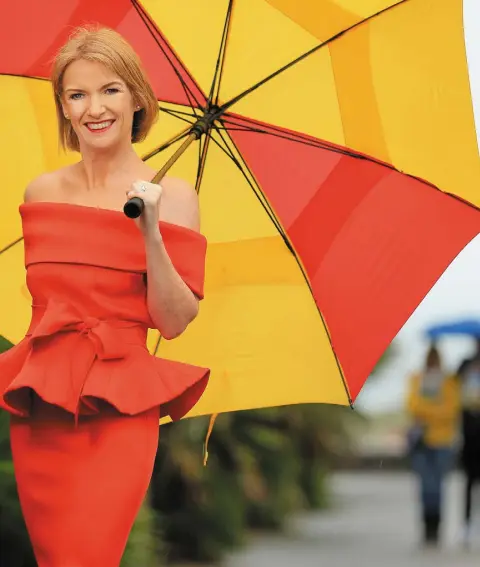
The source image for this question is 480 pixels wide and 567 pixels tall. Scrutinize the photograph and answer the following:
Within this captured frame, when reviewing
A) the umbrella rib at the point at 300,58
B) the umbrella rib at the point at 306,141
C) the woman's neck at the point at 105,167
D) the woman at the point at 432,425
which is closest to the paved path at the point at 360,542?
the woman at the point at 432,425

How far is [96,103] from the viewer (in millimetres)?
3623

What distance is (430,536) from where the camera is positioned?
12.9m

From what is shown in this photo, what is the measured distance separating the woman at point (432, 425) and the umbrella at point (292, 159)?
752cm

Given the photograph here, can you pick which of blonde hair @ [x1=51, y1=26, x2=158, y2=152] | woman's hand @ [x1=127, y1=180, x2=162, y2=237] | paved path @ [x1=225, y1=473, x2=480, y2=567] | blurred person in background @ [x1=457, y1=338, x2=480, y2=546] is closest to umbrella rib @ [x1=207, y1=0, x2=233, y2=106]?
blonde hair @ [x1=51, y1=26, x2=158, y2=152]

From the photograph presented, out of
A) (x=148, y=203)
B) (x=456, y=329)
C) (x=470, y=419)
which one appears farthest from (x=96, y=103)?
(x=456, y=329)

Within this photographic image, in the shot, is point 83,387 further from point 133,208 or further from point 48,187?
point 48,187

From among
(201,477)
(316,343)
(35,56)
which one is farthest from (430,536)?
(35,56)

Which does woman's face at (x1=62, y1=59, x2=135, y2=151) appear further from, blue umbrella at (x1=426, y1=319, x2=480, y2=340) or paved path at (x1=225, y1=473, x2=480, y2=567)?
blue umbrella at (x1=426, y1=319, x2=480, y2=340)

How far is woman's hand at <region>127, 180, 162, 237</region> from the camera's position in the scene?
→ 3.34 m

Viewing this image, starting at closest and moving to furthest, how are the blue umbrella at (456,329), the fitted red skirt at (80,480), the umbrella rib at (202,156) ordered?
the fitted red skirt at (80,480)
the umbrella rib at (202,156)
the blue umbrella at (456,329)

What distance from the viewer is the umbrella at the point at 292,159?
442 cm

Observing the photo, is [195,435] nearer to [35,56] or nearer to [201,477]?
[201,477]

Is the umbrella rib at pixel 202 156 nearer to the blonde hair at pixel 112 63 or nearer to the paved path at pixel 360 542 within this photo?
the blonde hair at pixel 112 63

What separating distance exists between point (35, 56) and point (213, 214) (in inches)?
29.0
